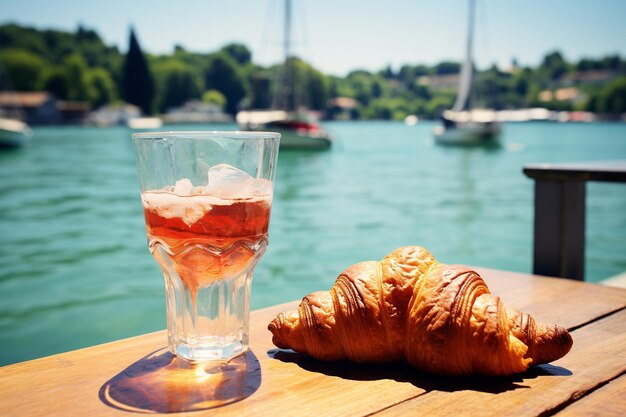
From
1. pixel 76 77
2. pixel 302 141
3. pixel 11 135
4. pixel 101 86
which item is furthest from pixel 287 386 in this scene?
pixel 101 86

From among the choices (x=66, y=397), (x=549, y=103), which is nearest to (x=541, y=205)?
(x=66, y=397)

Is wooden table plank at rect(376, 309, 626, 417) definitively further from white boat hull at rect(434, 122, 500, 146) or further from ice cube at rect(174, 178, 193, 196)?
white boat hull at rect(434, 122, 500, 146)

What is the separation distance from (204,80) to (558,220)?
93431 mm

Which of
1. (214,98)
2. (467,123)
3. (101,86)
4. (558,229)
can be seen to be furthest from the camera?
(101,86)

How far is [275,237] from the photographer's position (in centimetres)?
1301

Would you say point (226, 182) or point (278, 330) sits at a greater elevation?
point (226, 182)

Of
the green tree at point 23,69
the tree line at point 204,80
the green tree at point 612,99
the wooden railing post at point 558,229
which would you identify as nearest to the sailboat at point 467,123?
the tree line at point 204,80

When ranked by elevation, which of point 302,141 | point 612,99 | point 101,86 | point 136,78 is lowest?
point 302,141

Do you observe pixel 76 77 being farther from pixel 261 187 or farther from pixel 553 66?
pixel 261 187

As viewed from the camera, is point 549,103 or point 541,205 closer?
point 541,205

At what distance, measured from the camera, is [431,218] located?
16.0 m

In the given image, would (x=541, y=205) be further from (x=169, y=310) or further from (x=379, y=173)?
(x=379, y=173)

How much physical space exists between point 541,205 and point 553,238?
0.12 m

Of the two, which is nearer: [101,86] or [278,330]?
[278,330]
